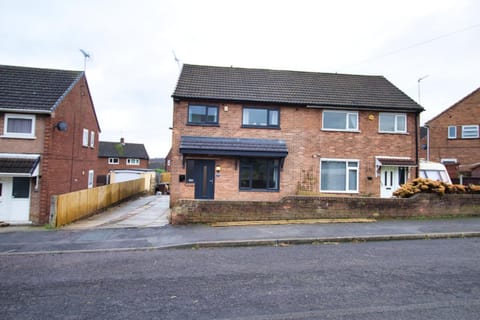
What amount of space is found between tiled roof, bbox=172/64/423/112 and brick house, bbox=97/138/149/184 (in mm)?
32348

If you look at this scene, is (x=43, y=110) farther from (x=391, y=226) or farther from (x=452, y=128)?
(x=452, y=128)

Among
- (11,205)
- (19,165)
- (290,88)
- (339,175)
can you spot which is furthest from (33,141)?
(339,175)

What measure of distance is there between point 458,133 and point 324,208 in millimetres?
21024

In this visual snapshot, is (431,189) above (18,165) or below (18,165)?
below

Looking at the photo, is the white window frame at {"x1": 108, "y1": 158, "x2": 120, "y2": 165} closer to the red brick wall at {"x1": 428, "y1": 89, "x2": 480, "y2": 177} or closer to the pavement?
the pavement

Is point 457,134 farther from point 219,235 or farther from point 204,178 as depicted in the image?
point 219,235

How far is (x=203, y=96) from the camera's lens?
44.7ft

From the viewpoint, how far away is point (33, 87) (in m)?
13.7

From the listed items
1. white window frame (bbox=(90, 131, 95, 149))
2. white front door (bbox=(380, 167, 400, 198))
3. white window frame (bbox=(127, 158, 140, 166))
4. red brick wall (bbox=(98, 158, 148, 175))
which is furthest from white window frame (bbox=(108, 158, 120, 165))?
white front door (bbox=(380, 167, 400, 198))

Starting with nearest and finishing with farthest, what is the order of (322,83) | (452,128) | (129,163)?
(322,83), (452,128), (129,163)

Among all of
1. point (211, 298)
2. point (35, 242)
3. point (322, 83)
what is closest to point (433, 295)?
point (211, 298)

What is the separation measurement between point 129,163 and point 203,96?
37.2 m

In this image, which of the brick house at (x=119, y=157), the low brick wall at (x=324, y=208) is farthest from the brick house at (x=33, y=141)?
the brick house at (x=119, y=157)

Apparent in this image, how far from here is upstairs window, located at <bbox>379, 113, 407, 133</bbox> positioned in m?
14.7
